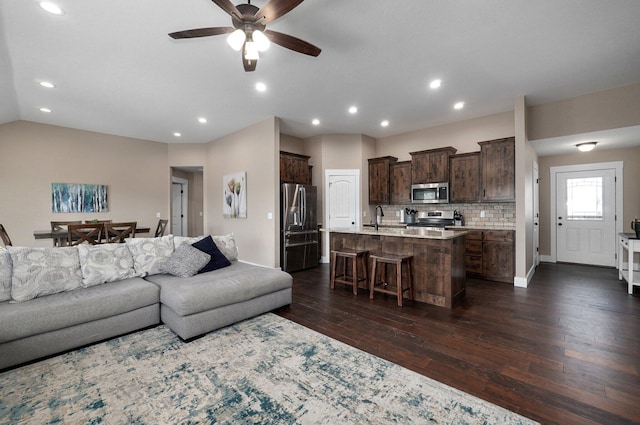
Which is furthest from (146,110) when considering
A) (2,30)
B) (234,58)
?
(234,58)

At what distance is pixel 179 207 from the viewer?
8.87 m

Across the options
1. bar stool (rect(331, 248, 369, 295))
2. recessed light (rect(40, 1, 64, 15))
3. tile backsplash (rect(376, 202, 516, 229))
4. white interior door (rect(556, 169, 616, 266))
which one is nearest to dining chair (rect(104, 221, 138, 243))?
recessed light (rect(40, 1, 64, 15))

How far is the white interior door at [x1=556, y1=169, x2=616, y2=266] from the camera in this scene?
5.77 metres

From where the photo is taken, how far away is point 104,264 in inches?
120

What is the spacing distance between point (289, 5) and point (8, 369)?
3530mm

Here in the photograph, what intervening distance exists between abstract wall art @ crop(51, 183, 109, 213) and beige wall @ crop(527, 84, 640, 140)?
8.69m

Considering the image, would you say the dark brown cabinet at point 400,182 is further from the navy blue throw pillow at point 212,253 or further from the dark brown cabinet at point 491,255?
the navy blue throw pillow at point 212,253

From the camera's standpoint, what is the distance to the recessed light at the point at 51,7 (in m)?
2.37

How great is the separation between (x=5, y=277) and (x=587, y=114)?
7.53 meters

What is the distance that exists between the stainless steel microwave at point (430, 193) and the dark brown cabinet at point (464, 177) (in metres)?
0.11

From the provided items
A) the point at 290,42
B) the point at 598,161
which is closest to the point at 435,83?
the point at 290,42

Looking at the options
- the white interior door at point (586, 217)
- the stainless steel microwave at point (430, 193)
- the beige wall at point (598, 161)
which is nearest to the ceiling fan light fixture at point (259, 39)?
the stainless steel microwave at point (430, 193)

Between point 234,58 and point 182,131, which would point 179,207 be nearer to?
point 182,131

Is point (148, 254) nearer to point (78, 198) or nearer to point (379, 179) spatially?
point (78, 198)
